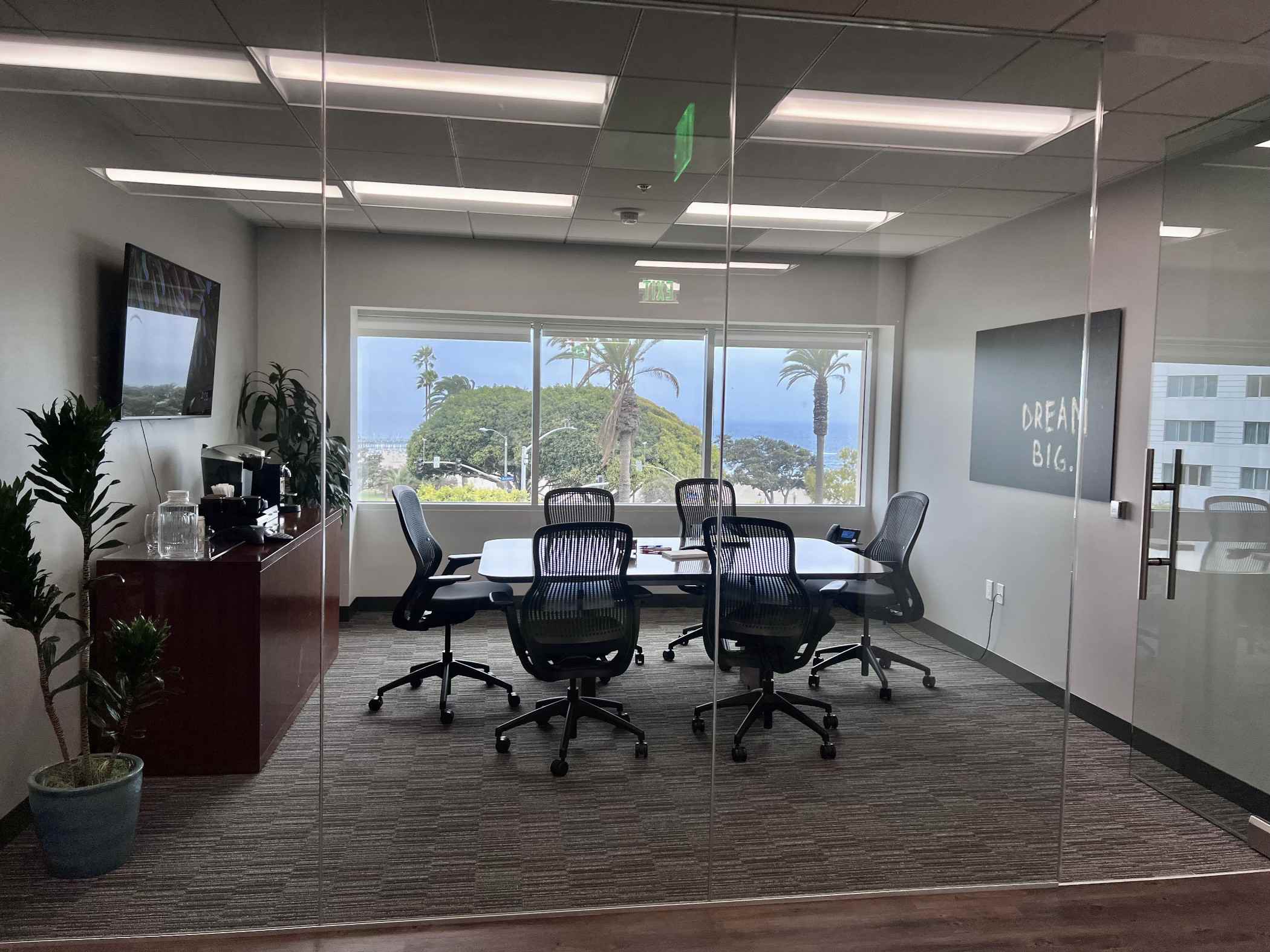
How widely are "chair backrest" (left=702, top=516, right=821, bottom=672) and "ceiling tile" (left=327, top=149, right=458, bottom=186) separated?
139cm

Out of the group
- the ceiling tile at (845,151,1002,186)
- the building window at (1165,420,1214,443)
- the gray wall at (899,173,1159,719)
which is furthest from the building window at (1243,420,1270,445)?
the ceiling tile at (845,151,1002,186)

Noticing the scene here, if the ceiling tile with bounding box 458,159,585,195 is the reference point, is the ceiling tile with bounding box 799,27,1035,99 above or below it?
above

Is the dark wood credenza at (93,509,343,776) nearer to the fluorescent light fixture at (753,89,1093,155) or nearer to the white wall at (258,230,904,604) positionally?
the white wall at (258,230,904,604)

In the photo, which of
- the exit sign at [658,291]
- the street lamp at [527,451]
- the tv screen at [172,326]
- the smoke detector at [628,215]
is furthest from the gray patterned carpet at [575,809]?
the smoke detector at [628,215]

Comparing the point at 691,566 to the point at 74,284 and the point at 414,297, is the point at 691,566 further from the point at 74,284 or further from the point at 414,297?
the point at 74,284

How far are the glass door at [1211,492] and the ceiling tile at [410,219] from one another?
2.79 meters

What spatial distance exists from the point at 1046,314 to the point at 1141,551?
1.11 m

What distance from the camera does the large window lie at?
2455 mm

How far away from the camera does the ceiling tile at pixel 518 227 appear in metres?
2.62

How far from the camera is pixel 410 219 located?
2598 mm

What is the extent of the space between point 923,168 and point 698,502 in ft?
4.58

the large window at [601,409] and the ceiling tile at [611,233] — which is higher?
the ceiling tile at [611,233]

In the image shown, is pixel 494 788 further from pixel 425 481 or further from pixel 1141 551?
pixel 1141 551

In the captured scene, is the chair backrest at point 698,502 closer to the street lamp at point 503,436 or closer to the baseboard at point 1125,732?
the street lamp at point 503,436
